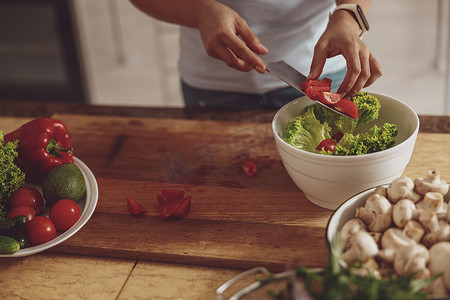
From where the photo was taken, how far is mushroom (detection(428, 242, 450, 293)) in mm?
754

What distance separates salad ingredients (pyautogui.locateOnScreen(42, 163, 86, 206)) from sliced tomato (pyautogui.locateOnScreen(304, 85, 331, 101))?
21.8 inches

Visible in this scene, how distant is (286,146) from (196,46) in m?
0.74

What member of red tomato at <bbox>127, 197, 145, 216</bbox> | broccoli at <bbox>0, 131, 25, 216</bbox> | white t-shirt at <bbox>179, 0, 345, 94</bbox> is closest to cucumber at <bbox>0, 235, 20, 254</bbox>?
broccoli at <bbox>0, 131, 25, 216</bbox>

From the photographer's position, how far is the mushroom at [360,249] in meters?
0.80

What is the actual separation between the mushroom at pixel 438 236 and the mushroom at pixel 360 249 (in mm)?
86

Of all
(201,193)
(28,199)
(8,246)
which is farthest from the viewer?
(201,193)

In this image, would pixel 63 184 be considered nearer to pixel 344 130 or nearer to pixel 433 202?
pixel 344 130

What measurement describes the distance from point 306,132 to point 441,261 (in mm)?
439

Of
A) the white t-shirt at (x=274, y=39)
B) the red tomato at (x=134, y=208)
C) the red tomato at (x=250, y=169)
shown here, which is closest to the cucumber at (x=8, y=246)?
the red tomato at (x=134, y=208)

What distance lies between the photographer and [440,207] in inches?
33.6

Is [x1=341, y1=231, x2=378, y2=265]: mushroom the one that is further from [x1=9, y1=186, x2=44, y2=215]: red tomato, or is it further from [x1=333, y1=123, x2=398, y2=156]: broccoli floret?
[x1=9, y1=186, x2=44, y2=215]: red tomato

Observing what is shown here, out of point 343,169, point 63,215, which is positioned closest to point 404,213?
point 343,169

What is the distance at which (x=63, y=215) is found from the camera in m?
1.08

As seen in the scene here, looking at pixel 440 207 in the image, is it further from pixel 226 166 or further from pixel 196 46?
pixel 196 46
